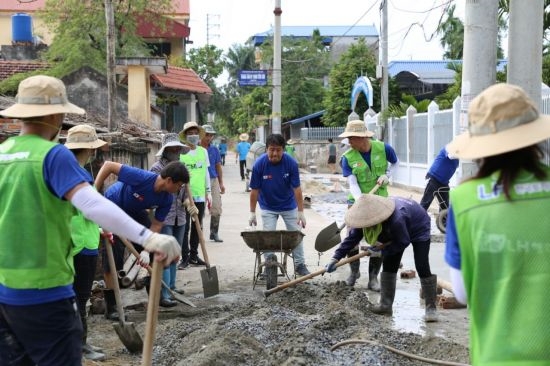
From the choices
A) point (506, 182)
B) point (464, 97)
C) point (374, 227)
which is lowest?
point (374, 227)

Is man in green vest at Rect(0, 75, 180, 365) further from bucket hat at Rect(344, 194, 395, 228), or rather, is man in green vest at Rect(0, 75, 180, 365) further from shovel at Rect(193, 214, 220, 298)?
shovel at Rect(193, 214, 220, 298)

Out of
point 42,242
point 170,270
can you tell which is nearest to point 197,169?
point 170,270

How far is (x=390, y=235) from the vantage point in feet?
20.8

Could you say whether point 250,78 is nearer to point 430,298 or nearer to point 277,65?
point 277,65

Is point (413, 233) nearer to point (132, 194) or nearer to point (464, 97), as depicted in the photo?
point (464, 97)

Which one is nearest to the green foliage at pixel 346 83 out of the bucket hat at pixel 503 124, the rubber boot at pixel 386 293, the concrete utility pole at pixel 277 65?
the concrete utility pole at pixel 277 65

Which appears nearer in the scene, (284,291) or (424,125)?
(284,291)

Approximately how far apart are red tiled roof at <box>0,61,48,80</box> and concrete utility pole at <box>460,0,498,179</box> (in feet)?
59.9

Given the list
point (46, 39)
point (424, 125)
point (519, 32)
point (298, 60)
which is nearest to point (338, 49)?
point (298, 60)

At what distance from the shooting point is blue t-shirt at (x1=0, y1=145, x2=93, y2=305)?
310 cm

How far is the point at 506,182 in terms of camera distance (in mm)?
2428

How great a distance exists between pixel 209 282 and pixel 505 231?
5.73m

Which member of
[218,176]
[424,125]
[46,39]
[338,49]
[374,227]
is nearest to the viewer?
[374,227]

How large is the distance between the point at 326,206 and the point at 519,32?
12.1m
